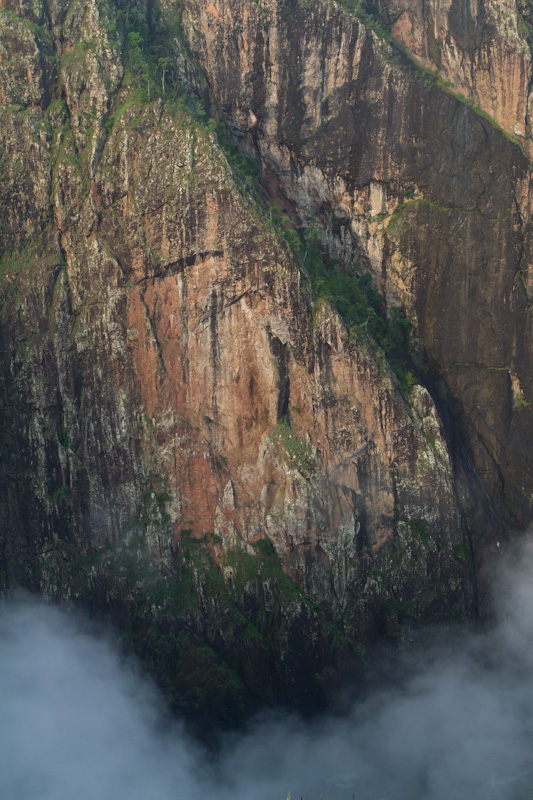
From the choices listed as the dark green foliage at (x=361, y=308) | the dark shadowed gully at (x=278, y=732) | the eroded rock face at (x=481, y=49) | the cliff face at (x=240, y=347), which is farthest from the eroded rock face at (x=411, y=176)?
the dark shadowed gully at (x=278, y=732)

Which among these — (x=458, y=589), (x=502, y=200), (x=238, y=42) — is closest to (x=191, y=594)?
(x=458, y=589)

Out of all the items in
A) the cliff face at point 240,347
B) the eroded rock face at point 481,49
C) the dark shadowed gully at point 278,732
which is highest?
the eroded rock face at point 481,49

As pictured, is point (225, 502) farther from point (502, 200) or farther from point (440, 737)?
point (502, 200)

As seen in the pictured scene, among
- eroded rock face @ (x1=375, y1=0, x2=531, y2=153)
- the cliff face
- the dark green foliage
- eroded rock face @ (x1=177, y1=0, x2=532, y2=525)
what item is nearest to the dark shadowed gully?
the cliff face

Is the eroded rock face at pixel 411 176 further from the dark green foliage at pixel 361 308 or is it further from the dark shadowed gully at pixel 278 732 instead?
the dark shadowed gully at pixel 278 732

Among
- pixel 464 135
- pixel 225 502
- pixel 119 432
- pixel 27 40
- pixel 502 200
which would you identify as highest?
pixel 27 40

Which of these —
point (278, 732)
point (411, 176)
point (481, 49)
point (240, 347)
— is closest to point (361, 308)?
point (240, 347)

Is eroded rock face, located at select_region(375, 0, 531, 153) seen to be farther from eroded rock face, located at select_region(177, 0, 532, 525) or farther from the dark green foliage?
the dark green foliage

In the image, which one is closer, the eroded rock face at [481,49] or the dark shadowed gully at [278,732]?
the dark shadowed gully at [278,732]
